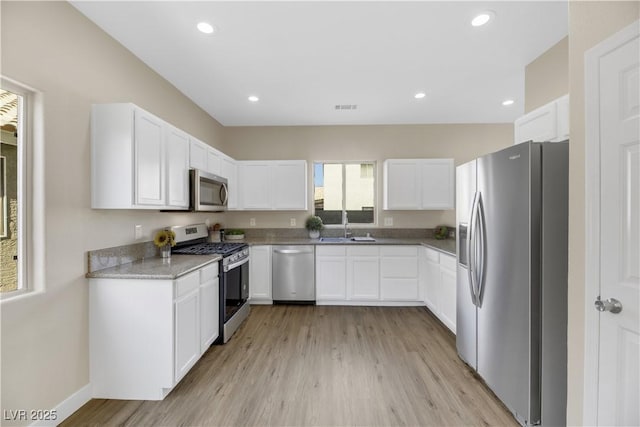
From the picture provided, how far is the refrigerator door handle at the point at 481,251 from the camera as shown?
6.73ft

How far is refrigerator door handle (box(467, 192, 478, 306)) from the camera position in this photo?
7.08 ft

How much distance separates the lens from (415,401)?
199cm

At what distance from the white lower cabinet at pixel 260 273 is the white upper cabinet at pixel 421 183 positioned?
81.4 inches

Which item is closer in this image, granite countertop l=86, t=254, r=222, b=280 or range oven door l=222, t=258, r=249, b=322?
granite countertop l=86, t=254, r=222, b=280

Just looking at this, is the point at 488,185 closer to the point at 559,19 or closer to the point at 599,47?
the point at 599,47

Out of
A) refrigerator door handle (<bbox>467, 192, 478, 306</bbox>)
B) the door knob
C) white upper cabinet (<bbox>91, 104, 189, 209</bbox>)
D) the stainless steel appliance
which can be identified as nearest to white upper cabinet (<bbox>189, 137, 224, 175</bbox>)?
the stainless steel appliance

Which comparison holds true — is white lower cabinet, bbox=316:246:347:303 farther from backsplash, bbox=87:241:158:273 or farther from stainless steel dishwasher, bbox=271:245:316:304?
backsplash, bbox=87:241:158:273

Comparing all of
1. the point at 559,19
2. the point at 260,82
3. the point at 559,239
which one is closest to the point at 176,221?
the point at 260,82

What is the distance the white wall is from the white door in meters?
2.92

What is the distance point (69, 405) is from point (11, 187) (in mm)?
1456

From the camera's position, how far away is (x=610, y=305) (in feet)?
3.67

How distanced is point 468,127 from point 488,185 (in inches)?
118

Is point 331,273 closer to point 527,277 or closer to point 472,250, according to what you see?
point 472,250

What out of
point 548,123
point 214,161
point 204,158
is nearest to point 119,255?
point 204,158
